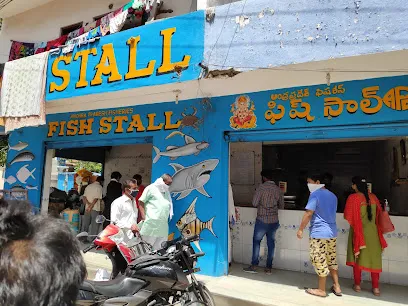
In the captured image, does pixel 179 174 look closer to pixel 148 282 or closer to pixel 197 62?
pixel 197 62

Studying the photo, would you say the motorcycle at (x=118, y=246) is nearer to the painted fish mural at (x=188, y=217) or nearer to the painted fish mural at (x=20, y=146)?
the painted fish mural at (x=188, y=217)

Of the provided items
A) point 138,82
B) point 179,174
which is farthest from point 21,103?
point 179,174

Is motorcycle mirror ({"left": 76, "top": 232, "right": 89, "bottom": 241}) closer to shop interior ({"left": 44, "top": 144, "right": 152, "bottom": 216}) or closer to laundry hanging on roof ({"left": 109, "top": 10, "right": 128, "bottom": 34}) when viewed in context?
laundry hanging on roof ({"left": 109, "top": 10, "right": 128, "bottom": 34})

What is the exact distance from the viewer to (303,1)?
388cm

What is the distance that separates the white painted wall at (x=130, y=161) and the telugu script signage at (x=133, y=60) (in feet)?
13.4

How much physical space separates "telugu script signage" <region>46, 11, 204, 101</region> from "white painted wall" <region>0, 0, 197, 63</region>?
2.62 meters

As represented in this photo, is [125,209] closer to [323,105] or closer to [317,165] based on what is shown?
[323,105]

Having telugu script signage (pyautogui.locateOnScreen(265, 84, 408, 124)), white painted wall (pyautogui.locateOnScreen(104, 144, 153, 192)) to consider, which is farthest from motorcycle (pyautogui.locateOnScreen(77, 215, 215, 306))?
white painted wall (pyautogui.locateOnScreen(104, 144, 153, 192))

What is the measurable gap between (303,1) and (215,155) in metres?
2.52

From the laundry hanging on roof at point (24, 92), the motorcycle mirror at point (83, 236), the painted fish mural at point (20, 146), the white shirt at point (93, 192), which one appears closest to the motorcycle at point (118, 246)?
the motorcycle mirror at point (83, 236)

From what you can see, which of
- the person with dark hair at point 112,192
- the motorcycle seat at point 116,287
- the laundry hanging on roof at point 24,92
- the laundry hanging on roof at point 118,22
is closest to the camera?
the motorcycle seat at point 116,287

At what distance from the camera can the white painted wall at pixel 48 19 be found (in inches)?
325

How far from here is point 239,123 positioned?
206 inches

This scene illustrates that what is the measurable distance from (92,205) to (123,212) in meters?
2.85
